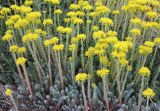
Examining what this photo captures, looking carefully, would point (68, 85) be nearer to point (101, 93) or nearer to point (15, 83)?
point (101, 93)

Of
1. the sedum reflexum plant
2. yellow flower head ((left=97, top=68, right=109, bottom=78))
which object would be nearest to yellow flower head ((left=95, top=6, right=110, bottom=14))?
the sedum reflexum plant

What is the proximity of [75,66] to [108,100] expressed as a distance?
Answer: 45 cm

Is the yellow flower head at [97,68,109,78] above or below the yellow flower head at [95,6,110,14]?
below

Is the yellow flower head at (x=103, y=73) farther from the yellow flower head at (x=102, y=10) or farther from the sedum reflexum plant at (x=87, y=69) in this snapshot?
the yellow flower head at (x=102, y=10)

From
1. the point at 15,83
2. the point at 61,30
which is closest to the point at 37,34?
the point at 61,30

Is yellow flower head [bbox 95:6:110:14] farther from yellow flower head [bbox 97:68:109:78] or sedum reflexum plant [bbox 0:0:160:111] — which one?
yellow flower head [bbox 97:68:109:78]

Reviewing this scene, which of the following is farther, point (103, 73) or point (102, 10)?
point (102, 10)

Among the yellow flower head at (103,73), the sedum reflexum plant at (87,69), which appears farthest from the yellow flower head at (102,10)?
the yellow flower head at (103,73)

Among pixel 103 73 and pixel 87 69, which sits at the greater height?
pixel 103 73

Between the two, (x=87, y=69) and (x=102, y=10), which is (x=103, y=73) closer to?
(x=87, y=69)

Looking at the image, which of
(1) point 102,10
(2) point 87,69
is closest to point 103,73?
(2) point 87,69

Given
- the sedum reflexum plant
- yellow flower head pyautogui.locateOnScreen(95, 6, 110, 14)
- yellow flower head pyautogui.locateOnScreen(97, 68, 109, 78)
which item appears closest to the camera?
yellow flower head pyautogui.locateOnScreen(97, 68, 109, 78)

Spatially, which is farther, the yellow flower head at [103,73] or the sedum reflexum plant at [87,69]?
the sedum reflexum plant at [87,69]

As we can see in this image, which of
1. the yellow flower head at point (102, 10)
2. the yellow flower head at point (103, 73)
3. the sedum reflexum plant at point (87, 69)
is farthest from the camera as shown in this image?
the yellow flower head at point (102, 10)
